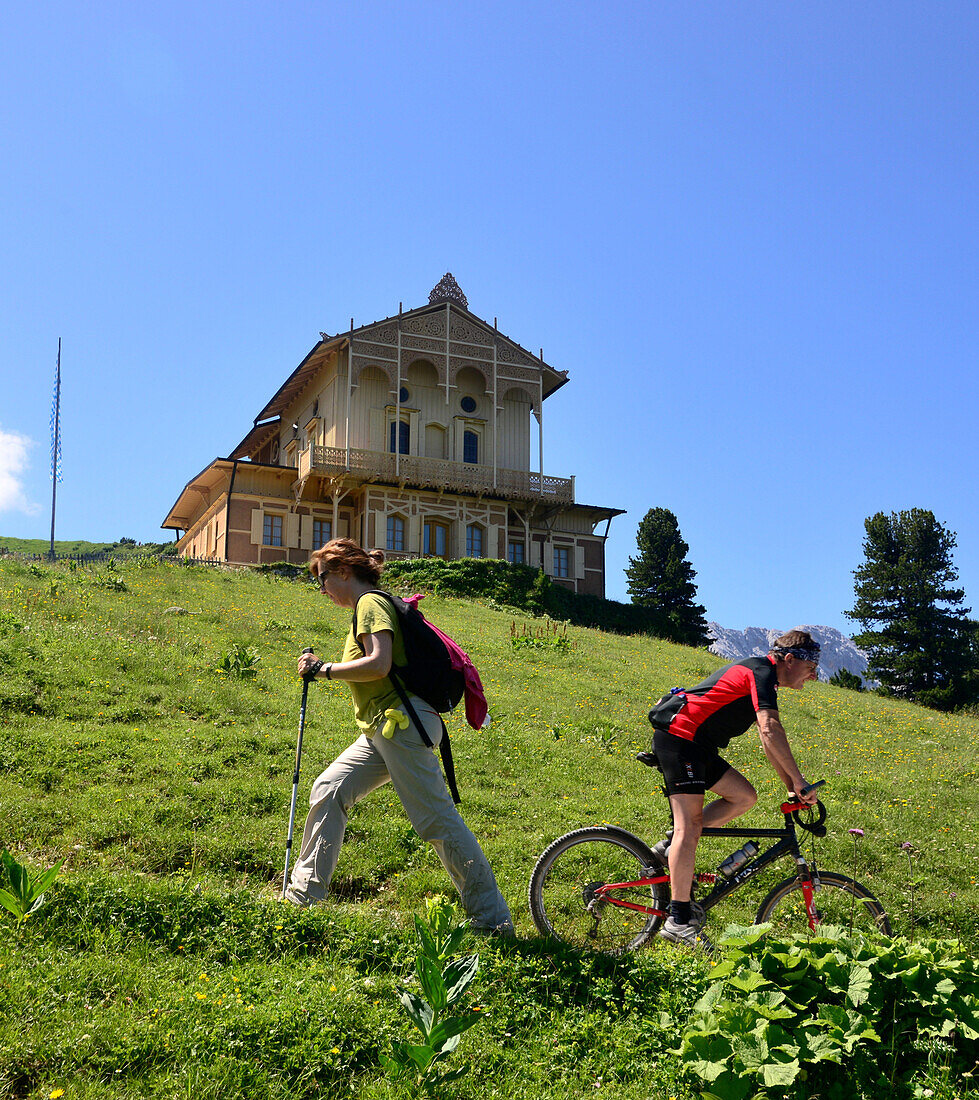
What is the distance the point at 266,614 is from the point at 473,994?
47.0 ft

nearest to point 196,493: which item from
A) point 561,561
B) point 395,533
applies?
point 395,533

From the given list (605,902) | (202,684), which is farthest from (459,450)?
(605,902)

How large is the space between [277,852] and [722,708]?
354 centimetres

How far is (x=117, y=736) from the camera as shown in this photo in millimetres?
8992

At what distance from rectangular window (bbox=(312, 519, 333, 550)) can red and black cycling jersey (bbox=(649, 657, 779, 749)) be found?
103 ft

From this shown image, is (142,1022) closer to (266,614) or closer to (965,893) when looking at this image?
(965,893)

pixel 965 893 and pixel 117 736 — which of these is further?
pixel 117 736

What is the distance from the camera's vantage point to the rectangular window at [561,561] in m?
39.8

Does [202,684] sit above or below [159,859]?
above

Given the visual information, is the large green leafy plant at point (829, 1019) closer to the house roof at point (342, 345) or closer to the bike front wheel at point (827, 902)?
the bike front wheel at point (827, 902)

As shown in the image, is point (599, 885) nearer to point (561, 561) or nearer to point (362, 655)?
point (362, 655)

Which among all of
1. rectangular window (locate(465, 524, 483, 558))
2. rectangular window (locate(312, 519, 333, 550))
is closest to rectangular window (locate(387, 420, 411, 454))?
rectangular window (locate(312, 519, 333, 550))

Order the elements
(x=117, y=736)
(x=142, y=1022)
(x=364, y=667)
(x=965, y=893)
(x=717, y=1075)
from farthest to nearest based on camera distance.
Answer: (x=117, y=736) → (x=965, y=893) → (x=364, y=667) → (x=142, y=1022) → (x=717, y=1075)

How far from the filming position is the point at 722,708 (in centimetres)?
564
